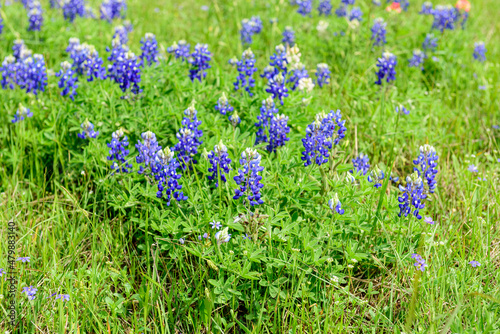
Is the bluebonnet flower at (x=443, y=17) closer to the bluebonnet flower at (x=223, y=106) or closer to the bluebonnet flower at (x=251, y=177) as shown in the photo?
the bluebonnet flower at (x=223, y=106)

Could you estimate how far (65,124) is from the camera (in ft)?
11.6

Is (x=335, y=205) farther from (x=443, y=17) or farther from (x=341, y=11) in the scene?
(x=341, y=11)

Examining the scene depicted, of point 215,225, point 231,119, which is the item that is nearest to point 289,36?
point 231,119

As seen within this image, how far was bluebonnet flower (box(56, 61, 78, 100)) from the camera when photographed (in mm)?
3609

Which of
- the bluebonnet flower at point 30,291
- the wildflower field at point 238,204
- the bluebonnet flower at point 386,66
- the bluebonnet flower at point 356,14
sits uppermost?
the bluebonnet flower at point 356,14

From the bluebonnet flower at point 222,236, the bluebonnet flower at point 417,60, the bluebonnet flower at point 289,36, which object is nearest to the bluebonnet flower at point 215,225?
the bluebonnet flower at point 222,236

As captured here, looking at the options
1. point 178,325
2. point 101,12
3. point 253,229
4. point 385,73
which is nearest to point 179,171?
point 253,229

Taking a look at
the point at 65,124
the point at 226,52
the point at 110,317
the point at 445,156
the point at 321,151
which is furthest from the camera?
the point at 226,52

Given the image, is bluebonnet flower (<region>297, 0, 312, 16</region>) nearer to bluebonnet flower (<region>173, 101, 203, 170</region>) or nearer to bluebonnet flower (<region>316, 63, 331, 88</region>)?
bluebonnet flower (<region>316, 63, 331, 88</region>)

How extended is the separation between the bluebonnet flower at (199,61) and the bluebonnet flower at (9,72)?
55.6 inches

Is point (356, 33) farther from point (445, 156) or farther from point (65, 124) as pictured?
point (65, 124)

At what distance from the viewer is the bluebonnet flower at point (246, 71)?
3689 millimetres

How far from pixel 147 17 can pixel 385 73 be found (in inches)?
144

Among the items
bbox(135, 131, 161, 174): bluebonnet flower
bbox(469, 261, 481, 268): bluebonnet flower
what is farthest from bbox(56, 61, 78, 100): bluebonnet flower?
bbox(469, 261, 481, 268): bluebonnet flower
